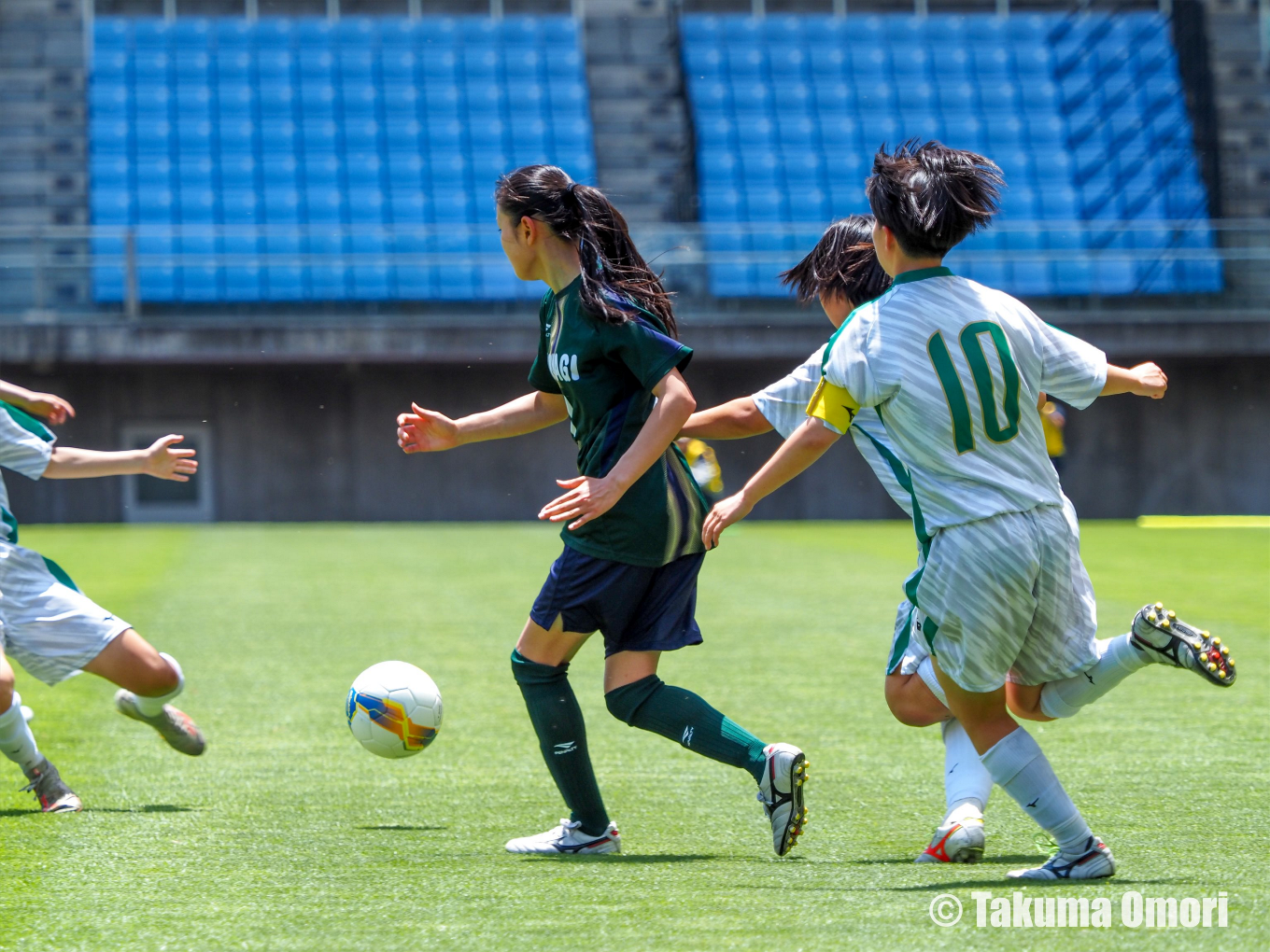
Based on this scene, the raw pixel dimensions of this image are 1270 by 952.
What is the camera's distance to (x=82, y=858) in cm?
350

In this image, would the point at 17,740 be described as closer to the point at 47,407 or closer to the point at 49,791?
the point at 49,791

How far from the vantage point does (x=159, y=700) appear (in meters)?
4.39

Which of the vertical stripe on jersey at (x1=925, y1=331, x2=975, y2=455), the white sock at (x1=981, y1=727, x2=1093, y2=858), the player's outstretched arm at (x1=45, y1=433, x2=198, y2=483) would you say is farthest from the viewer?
the player's outstretched arm at (x1=45, y1=433, x2=198, y2=483)

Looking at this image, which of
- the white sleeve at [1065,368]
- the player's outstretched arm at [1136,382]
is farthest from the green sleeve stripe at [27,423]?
the player's outstretched arm at [1136,382]

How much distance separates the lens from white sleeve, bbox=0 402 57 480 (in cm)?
410

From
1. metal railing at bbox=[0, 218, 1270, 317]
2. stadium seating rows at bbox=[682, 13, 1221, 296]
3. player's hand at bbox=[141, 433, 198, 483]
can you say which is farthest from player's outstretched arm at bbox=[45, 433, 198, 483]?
stadium seating rows at bbox=[682, 13, 1221, 296]

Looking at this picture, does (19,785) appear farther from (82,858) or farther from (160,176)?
(160,176)

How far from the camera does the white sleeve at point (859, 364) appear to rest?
10.0ft

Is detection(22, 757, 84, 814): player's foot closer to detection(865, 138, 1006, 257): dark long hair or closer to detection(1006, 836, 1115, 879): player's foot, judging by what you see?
detection(1006, 836, 1115, 879): player's foot

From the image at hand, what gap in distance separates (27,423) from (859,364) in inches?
96.4

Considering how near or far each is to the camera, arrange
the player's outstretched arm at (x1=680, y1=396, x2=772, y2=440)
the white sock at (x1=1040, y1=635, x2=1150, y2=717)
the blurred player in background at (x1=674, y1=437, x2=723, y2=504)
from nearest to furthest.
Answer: the white sock at (x1=1040, y1=635, x2=1150, y2=717) → the player's outstretched arm at (x1=680, y1=396, x2=772, y2=440) → the blurred player in background at (x1=674, y1=437, x2=723, y2=504)

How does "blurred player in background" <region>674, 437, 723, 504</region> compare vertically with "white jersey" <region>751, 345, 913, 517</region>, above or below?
below

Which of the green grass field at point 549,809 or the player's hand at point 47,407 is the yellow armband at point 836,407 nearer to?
the green grass field at point 549,809

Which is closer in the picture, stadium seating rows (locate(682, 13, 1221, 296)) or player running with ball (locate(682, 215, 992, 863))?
player running with ball (locate(682, 215, 992, 863))
